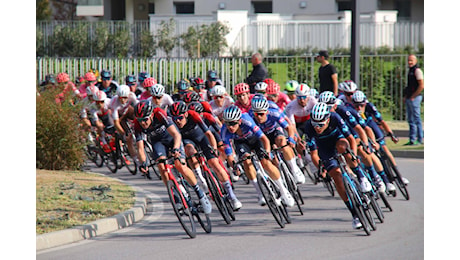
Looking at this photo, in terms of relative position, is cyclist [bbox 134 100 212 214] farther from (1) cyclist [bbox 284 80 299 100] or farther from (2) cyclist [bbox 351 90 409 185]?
(1) cyclist [bbox 284 80 299 100]

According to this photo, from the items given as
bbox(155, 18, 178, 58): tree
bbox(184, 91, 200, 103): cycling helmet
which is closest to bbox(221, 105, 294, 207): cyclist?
bbox(184, 91, 200, 103): cycling helmet

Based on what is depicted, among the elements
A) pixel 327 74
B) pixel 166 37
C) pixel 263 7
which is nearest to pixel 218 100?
pixel 327 74

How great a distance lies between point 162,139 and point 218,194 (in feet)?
3.39

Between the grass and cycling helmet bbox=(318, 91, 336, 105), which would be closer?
the grass

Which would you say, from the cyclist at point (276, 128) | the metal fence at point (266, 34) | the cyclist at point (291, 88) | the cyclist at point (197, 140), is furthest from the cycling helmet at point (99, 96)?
the metal fence at point (266, 34)

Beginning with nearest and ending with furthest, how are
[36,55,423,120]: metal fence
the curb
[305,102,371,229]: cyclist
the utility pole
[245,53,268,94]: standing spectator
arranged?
1. the curb
2. [305,102,371,229]: cyclist
3. [245,53,268,94]: standing spectator
4. the utility pole
5. [36,55,423,120]: metal fence

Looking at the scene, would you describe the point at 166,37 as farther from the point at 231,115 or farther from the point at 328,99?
the point at 231,115

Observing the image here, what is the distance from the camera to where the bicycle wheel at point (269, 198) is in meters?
10.1

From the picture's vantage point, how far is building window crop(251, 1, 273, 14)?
127 feet

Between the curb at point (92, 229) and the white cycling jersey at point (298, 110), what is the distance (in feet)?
11.0

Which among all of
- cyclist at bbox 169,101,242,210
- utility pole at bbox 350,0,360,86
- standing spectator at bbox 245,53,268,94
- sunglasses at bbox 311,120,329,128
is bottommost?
cyclist at bbox 169,101,242,210

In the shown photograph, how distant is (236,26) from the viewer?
36.2 metres

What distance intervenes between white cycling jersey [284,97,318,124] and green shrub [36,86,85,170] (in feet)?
13.8
